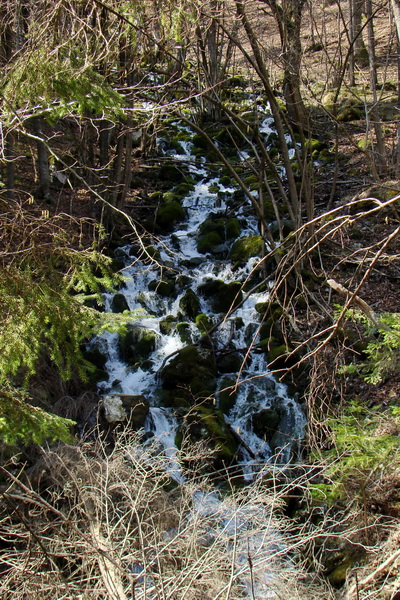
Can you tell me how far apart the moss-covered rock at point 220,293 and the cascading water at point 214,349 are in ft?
0.16

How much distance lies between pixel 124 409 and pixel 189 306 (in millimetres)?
3446

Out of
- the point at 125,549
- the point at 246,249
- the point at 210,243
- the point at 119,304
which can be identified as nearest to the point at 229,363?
the point at 119,304

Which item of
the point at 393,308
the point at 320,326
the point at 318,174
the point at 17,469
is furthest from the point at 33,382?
the point at 318,174

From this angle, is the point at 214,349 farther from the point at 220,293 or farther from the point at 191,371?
the point at 220,293

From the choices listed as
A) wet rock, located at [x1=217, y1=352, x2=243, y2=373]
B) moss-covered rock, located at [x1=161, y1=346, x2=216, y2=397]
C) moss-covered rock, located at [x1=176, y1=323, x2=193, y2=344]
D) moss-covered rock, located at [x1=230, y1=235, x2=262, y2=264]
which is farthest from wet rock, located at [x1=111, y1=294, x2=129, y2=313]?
moss-covered rock, located at [x1=230, y1=235, x2=262, y2=264]

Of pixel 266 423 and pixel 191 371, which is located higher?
pixel 191 371

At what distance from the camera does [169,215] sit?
46.2 ft

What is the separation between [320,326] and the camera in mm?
9250

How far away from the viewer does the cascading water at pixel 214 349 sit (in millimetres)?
7833

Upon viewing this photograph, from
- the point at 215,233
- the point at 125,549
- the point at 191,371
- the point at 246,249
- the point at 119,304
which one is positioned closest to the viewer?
the point at 125,549

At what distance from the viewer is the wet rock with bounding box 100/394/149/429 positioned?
7.78 meters

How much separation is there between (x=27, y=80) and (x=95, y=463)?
386 centimetres

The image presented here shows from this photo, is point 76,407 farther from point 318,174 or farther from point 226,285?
point 318,174

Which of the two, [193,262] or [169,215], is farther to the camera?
[169,215]
